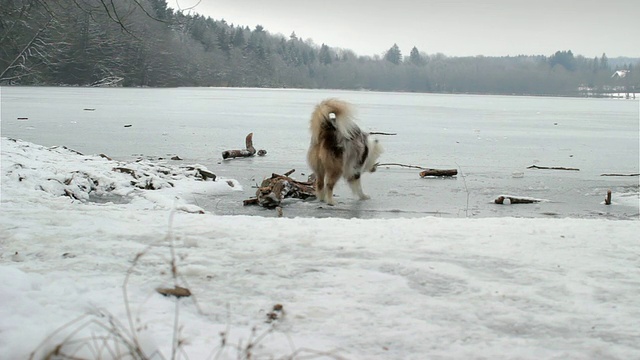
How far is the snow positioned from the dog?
3117mm

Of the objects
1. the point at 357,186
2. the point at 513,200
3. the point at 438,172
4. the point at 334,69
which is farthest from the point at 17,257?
the point at 334,69

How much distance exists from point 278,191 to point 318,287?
505 cm

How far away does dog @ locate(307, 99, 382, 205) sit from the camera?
823 cm

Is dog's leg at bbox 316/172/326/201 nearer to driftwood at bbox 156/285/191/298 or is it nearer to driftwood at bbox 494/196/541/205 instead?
driftwood at bbox 494/196/541/205

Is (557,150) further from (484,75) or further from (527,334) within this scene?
(484,75)

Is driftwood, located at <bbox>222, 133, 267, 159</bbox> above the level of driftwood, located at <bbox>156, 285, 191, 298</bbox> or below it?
below

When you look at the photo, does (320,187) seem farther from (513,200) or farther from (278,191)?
(513,200)

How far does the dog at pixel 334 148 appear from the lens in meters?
8.23

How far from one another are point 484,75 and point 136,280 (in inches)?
5977

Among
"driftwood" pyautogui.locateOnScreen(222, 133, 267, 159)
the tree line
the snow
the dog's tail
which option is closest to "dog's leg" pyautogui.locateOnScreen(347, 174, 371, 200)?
the dog's tail

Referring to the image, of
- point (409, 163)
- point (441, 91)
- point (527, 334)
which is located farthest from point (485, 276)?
point (441, 91)

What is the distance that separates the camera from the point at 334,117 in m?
8.30

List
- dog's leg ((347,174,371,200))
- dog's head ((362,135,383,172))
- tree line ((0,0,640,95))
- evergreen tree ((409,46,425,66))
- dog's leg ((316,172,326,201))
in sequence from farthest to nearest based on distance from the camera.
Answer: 1. evergreen tree ((409,46,425,66))
2. tree line ((0,0,640,95))
3. dog's head ((362,135,383,172))
4. dog's leg ((347,174,371,200))
5. dog's leg ((316,172,326,201))

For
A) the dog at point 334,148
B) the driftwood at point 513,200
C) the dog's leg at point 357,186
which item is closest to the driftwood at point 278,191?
the dog at point 334,148
